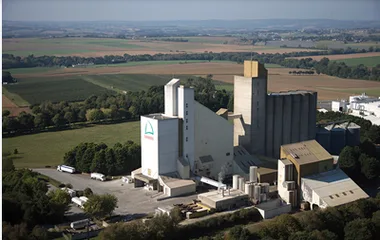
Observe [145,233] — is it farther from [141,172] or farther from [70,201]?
[141,172]

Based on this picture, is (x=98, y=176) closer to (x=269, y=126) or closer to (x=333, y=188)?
(x=269, y=126)

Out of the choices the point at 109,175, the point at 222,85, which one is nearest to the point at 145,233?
the point at 109,175

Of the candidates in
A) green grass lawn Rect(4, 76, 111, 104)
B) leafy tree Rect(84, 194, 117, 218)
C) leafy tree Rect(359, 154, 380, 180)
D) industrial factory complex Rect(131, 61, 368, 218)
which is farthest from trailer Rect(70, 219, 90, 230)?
green grass lawn Rect(4, 76, 111, 104)

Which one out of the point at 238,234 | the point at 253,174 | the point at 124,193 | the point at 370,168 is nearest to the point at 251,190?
the point at 253,174

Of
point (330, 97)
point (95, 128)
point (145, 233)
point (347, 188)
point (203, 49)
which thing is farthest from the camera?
point (203, 49)

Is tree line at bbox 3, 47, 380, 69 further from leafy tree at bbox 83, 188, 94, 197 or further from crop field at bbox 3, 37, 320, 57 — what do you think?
leafy tree at bbox 83, 188, 94, 197

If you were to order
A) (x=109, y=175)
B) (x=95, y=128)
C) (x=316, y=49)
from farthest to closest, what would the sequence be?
(x=316, y=49)
(x=95, y=128)
(x=109, y=175)

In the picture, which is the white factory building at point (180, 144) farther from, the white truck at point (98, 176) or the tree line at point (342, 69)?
the tree line at point (342, 69)
